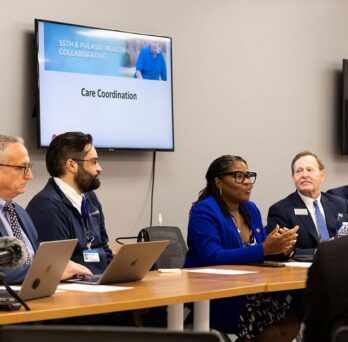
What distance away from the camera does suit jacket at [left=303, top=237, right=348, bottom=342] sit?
4.51 feet

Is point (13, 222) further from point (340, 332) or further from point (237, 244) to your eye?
point (340, 332)

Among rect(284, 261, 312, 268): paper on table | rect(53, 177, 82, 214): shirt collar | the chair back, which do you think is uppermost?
rect(53, 177, 82, 214): shirt collar

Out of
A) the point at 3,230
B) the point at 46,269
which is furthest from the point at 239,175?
the point at 46,269

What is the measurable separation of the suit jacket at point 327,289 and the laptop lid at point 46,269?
166cm

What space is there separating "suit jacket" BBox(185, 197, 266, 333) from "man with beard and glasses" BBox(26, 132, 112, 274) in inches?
22.2

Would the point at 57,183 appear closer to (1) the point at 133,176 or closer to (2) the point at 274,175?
(1) the point at 133,176

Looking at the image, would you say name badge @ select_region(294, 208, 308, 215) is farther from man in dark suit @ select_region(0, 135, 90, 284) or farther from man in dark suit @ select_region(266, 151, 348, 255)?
man in dark suit @ select_region(0, 135, 90, 284)

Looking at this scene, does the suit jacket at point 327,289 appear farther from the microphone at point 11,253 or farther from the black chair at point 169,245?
the black chair at point 169,245

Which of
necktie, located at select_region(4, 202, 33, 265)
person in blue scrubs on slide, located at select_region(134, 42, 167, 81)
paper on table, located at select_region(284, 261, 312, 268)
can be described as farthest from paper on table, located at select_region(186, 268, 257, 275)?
person in blue scrubs on slide, located at select_region(134, 42, 167, 81)

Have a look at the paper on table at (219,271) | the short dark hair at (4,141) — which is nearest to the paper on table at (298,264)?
the paper on table at (219,271)

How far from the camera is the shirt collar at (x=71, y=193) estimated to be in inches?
167

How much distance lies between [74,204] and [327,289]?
9.72ft

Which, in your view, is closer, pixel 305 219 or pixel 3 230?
pixel 3 230

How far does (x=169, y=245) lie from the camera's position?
540 cm
